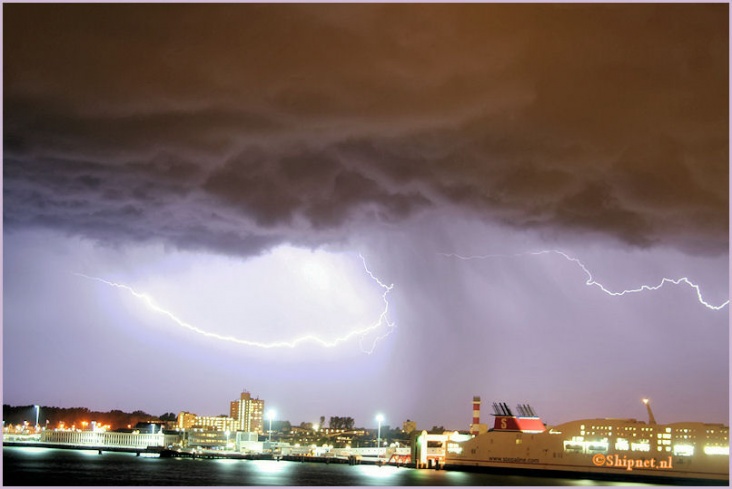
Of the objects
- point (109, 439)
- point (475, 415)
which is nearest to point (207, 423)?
point (109, 439)

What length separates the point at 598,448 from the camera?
53156 millimetres

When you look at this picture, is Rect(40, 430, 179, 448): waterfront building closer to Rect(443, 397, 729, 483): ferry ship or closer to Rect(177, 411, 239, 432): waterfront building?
Rect(177, 411, 239, 432): waterfront building

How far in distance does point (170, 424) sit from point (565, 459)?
7452 cm

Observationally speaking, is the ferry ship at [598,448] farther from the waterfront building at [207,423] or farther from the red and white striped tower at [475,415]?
the waterfront building at [207,423]

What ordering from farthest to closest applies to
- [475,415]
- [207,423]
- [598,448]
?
[207,423]
[475,415]
[598,448]

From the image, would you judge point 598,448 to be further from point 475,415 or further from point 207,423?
point 207,423

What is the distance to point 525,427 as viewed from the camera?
59.1 metres

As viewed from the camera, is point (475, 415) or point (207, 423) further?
point (207, 423)

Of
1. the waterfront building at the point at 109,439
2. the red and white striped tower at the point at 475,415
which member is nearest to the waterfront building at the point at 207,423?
the waterfront building at the point at 109,439

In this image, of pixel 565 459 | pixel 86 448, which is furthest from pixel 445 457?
pixel 86 448

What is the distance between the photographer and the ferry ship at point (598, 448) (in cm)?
4916

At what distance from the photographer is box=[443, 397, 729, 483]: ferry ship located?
49.2m

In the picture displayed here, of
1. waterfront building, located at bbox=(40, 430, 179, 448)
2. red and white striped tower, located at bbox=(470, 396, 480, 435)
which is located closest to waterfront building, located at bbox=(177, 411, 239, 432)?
waterfront building, located at bbox=(40, 430, 179, 448)

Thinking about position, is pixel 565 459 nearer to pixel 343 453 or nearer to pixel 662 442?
pixel 662 442
